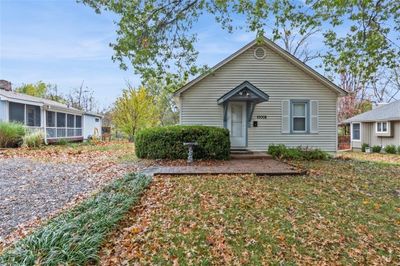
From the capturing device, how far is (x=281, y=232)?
4.14 m

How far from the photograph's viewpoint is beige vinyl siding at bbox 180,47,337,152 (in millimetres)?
12750

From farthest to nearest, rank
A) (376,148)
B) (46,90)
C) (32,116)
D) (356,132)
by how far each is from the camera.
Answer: (46,90) < (356,132) < (376,148) < (32,116)

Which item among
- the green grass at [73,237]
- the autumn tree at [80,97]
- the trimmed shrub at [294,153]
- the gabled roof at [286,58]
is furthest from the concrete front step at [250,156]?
the autumn tree at [80,97]

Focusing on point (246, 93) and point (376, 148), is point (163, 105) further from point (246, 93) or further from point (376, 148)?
point (246, 93)

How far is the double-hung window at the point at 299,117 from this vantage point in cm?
1302

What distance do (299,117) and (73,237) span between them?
11828 mm

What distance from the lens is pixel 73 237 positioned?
3.50 m

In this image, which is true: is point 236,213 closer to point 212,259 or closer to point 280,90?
point 212,259

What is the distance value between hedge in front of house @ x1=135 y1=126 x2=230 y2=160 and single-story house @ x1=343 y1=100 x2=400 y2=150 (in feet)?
50.1

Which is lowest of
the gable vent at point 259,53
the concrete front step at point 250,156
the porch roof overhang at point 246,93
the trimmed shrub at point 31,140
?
the concrete front step at point 250,156

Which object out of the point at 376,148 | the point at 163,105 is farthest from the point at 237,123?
the point at 163,105

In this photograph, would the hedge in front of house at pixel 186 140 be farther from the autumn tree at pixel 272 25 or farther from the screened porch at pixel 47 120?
the screened porch at pixel 47 120

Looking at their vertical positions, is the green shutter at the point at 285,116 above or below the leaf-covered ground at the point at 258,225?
above

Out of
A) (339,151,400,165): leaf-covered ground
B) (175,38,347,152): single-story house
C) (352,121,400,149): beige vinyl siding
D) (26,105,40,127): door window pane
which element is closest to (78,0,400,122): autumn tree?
(175,38,347,152): single-story house
